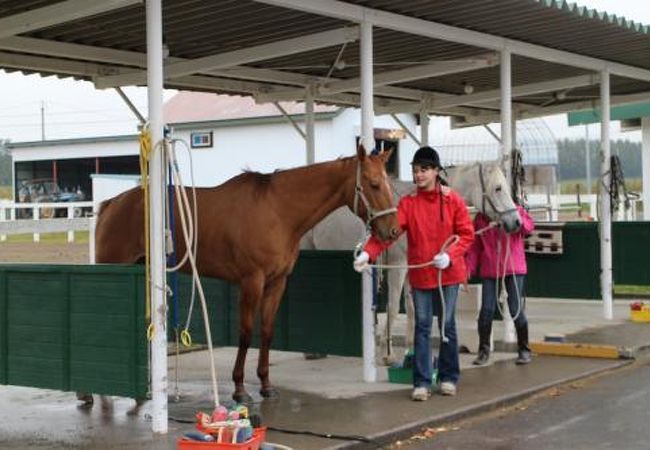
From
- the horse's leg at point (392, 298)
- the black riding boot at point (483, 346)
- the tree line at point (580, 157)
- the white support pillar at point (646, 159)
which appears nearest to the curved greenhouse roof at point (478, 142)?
the tree line at point (580, 157)

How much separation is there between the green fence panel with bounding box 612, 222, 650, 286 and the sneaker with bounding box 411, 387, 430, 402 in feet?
25.4

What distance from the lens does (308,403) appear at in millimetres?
7766

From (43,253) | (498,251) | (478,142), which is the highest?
(478,142)

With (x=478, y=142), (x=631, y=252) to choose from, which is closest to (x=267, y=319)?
(x=631, y=252)

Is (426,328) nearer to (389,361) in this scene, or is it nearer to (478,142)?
(389,361)

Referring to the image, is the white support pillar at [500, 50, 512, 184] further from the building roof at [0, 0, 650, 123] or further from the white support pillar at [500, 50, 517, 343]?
the building roof at [0, 0, 650, 123]

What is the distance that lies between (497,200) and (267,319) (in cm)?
270

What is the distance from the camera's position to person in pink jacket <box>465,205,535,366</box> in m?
9.43

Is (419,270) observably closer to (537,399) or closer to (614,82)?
(537,399)

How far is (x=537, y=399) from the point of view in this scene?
8.18 m


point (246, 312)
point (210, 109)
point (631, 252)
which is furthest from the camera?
point (210, 109)

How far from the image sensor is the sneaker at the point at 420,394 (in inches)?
305

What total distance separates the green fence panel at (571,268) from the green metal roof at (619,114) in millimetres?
6343

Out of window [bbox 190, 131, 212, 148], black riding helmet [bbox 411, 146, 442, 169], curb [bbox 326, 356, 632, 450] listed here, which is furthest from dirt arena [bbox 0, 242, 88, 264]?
black riding helmet [bbox 411, 146, 442, 169]
